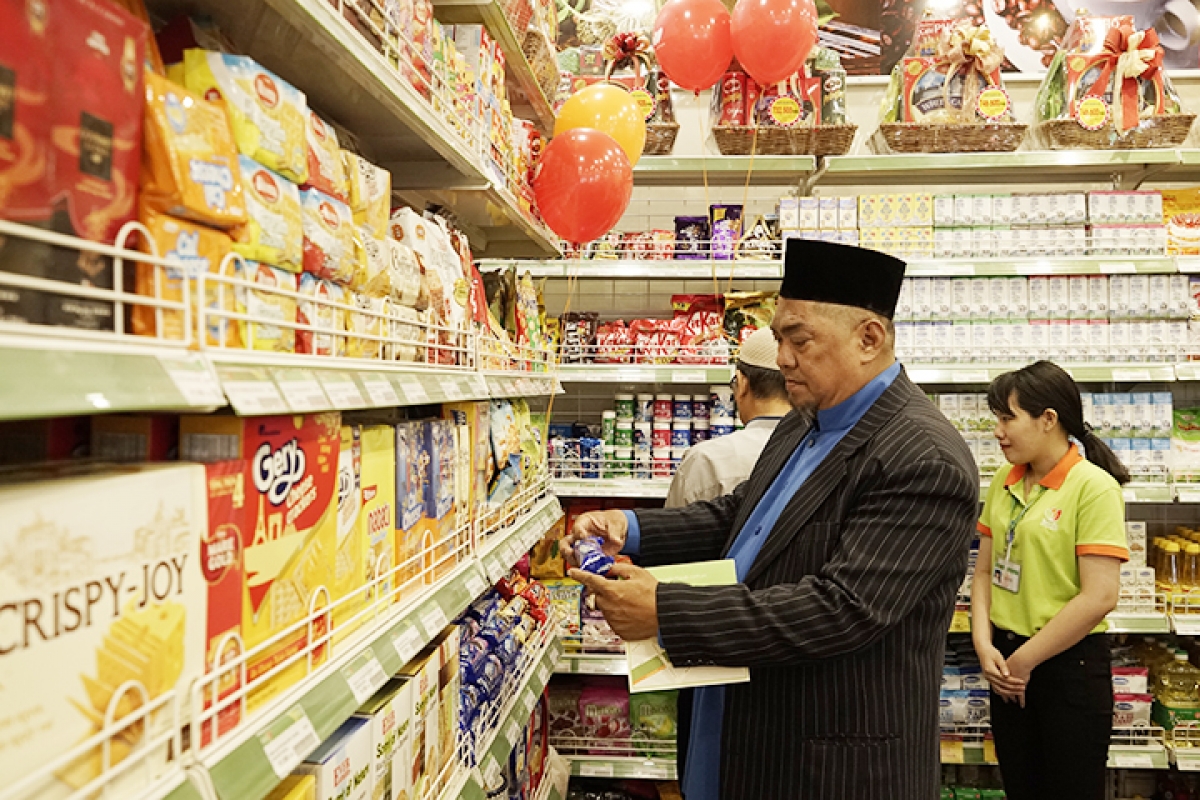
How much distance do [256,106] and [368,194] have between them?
1.26 ft

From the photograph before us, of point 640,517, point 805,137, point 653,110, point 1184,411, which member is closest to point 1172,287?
point 1184,411

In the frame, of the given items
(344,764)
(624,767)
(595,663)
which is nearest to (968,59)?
(595,663)

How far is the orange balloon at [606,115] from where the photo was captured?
9.39 feet

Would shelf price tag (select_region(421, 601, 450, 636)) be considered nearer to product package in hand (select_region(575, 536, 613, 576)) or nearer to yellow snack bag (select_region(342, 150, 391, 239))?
product package in hand (select_region(575, 536, 613, 576))

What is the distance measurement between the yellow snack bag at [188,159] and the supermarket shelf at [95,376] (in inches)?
6.8

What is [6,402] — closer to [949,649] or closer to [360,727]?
[360,727]

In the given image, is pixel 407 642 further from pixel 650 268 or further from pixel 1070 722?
pixel 650 268

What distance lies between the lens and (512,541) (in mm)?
2135

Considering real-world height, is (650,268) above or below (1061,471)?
above

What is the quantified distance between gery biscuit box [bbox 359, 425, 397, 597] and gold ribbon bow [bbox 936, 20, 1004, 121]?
3290mm

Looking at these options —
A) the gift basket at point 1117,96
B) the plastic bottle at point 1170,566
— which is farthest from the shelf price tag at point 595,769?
the gift basket at point 1117,96

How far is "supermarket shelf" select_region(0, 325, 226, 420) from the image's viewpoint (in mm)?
522

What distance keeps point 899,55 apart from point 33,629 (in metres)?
4.59

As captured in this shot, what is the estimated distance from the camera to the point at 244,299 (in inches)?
36.4
